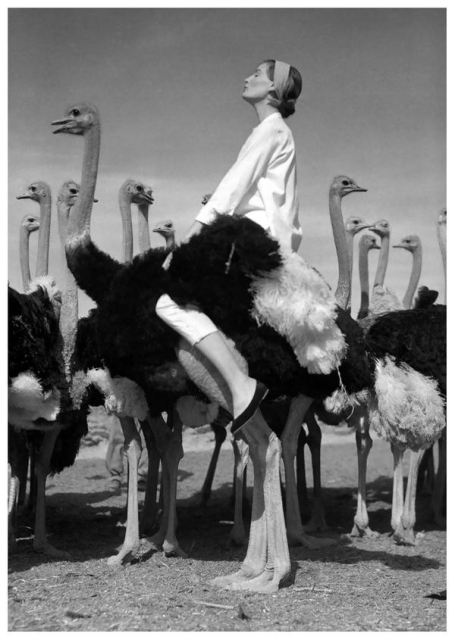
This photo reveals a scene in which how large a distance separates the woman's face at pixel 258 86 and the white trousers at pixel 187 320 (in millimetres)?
1386

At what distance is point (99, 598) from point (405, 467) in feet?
30.6

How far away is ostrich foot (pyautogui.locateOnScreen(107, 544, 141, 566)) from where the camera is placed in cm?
666

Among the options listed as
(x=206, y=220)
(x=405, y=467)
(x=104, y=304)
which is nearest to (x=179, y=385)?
(x=104, y=304)

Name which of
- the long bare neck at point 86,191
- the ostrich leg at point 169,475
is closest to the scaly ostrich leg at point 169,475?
the ostrich leg at point 169,475

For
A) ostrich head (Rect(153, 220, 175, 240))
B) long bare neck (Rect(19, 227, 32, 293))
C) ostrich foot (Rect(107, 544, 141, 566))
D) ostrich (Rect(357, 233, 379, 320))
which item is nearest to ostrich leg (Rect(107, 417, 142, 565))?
ostrich foot (Rect(107, 544, 141, 566))

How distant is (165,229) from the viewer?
11.3m

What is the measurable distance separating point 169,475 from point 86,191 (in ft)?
7.33

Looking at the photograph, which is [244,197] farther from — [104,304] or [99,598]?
[99,598]

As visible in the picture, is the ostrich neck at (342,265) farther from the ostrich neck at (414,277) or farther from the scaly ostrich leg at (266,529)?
the scaly ostrich leg at (266,529)

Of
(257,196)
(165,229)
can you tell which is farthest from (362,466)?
(257,196)

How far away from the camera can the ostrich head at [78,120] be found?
24.3ft

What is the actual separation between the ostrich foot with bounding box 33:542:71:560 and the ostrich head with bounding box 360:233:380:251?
251 inches

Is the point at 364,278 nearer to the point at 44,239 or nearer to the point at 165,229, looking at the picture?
the point at 165,229

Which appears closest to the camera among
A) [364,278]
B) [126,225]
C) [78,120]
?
[78,120]
